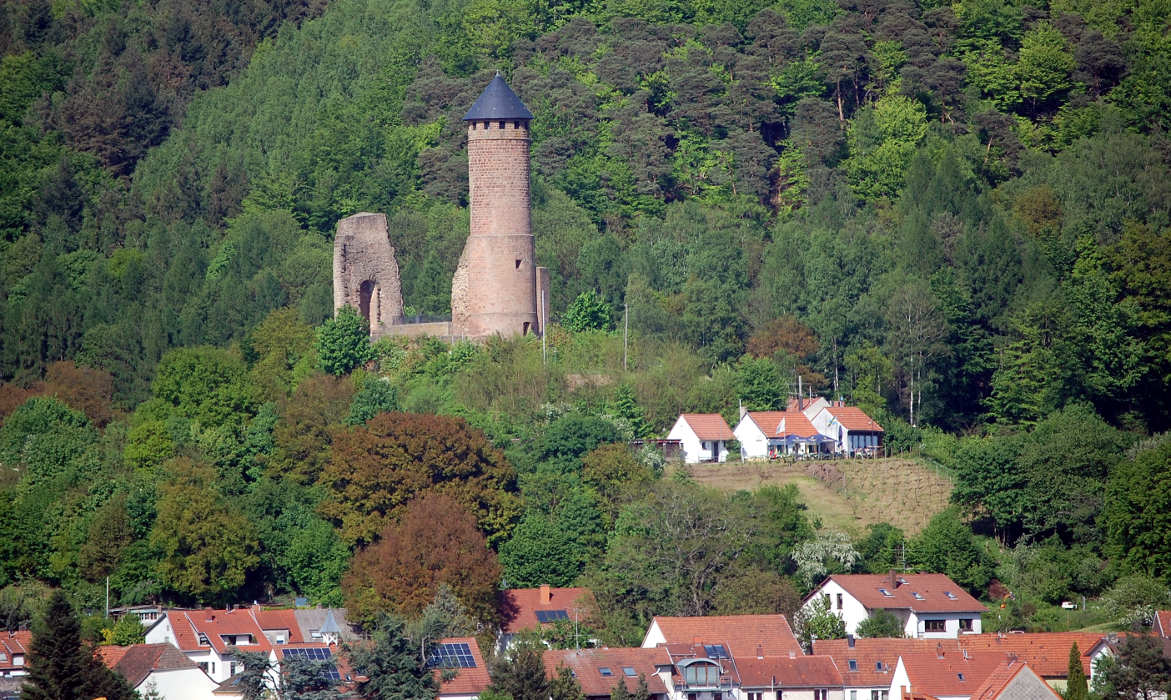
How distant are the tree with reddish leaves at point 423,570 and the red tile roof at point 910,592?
829 cm

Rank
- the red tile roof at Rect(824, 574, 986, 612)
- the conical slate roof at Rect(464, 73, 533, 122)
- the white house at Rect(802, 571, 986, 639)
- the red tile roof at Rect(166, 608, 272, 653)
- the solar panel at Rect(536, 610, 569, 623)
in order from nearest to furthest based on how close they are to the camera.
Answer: the red tile roof at Rect(166, 608, 272, 653) → the white house at Rect(802, 571, 986, 639) → the red tile roof at Rect(824, 574, 986, 612) → the solar panel at Rect(536, 610, 569, 623) → the conical slate roof at Rect(464, 73, 533, 122)

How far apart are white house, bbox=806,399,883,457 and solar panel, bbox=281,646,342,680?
1928 centimetres

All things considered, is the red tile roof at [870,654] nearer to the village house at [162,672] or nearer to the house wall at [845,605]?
the house wall at [845,605]

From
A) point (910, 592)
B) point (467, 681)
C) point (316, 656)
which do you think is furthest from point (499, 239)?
point (467, 681)

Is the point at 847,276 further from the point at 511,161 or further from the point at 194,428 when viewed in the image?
the point at 194,428

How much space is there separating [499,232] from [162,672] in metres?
19.1

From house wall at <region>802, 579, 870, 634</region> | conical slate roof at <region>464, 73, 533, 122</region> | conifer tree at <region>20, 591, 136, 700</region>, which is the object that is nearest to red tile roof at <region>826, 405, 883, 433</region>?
house wall at <region>802, 579, 870, 634</region>

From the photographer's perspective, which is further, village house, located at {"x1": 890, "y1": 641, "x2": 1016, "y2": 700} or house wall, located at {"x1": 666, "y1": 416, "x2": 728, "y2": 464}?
house wall, located at {"x1": 666, "y1": 416, "x2": 728, "y2": 464}

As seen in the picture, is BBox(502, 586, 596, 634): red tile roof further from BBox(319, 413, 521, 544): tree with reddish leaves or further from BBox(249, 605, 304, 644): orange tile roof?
BBox(249, 605, 304, 644): orange tile roof

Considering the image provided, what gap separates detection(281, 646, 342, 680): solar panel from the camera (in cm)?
4938

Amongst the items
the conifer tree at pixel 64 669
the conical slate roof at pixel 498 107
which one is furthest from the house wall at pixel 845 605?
the conical slate roof at pixel 498 107

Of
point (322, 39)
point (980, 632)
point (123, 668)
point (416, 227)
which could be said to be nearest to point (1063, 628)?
point (980, 632)

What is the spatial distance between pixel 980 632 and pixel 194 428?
22649 mm

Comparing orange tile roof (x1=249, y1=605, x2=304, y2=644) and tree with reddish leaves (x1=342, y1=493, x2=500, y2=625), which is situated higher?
tree with reddish leaves (x1=342, y1=493, x2=500, y2=625)
